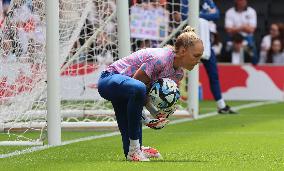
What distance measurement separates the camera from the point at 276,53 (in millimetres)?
24516

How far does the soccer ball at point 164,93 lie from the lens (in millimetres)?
8938

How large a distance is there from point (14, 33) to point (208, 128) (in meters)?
3.05

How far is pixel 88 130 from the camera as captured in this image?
1352 cm

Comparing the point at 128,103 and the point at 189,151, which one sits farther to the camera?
the point at 189,151

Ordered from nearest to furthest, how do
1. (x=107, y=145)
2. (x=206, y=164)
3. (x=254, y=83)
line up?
(x=206, y=164) → (x=107, y=145) → (x=254, y=83)

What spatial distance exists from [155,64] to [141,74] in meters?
0.15

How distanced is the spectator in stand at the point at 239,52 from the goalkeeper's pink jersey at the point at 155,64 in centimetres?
1486

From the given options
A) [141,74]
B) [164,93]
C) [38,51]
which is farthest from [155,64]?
[38,51]

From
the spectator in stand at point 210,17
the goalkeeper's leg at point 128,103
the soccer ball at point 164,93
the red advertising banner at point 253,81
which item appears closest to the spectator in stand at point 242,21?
the red advertising banner at point 253,81

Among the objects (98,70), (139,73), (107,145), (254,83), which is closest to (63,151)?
(107,145)

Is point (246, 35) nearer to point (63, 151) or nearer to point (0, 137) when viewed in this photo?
point (0, 137)

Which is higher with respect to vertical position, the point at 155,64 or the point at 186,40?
the point at 186,40

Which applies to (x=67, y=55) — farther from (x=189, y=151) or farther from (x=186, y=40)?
(x=186, y=40)

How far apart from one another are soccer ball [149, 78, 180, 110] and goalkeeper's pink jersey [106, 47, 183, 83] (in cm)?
8
